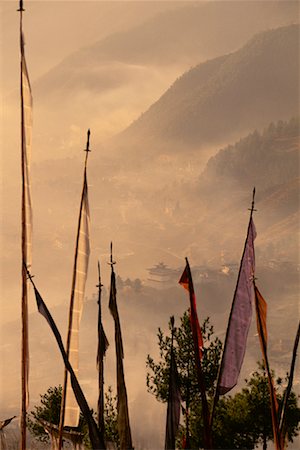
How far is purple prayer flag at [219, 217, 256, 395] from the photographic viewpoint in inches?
1046

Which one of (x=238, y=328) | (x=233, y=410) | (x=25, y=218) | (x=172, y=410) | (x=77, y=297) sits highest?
(x=25, y=218)

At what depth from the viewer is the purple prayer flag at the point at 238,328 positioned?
2656 cm

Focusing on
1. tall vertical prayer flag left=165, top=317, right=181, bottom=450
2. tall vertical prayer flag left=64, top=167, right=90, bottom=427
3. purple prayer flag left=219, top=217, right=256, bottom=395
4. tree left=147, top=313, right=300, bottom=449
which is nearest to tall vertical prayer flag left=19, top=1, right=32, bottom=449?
tall vertical prayer flag left=64, top=167, right=90, bottom=427

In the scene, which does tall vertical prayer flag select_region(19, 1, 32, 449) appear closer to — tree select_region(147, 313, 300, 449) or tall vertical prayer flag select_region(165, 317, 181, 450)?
tall vertical prayer flag select_region(165, 317, 181, 450)

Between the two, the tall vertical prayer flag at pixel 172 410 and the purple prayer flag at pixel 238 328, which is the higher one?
the purple prayer flag at pixel 238 328

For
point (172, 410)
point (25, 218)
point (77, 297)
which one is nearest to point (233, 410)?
point (172, 410)

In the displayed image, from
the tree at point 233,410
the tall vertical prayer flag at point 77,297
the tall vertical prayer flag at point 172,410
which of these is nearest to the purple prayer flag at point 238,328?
the tall vertical prayer flag at point 172,410

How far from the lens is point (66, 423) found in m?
27.3

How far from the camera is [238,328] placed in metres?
26.9

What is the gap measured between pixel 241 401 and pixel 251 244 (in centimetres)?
2550

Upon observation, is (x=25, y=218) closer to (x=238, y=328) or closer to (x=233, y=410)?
(x=238, y=328)

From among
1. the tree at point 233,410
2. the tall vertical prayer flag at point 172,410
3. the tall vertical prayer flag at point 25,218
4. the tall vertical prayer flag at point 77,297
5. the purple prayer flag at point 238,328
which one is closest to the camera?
the purple prayer flag at point 238,328

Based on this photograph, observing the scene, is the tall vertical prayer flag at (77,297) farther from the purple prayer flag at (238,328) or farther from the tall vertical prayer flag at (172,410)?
the purple prayer flag at (238,328)

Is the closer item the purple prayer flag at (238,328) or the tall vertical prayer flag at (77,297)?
the purple prayer flag at (238,328)
